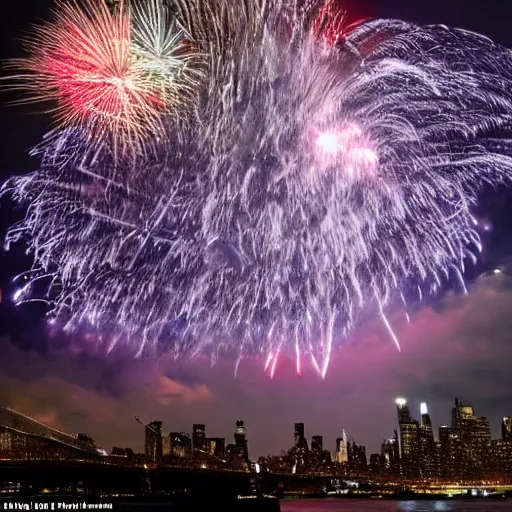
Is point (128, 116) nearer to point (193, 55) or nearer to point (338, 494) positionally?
point (193, 55)

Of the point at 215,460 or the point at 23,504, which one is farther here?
the point at 215,460

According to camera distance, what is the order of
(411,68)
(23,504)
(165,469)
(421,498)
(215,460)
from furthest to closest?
(421,498) < (215,460) < (165,469) < (23,504) < (411,68)

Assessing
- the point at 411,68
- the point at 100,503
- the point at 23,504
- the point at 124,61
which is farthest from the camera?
the point at 100,503

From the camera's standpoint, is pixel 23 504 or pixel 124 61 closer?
pixel 124 61

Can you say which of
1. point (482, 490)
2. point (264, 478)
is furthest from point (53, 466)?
point (482, 490)

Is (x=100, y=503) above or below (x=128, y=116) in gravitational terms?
below

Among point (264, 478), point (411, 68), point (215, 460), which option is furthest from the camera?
point (215, 460)

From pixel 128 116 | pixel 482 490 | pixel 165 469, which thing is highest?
pixel 128 116

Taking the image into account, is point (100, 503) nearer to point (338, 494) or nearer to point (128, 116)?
point (128, 116)

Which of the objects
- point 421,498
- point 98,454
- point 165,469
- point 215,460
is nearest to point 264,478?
point 215,460
